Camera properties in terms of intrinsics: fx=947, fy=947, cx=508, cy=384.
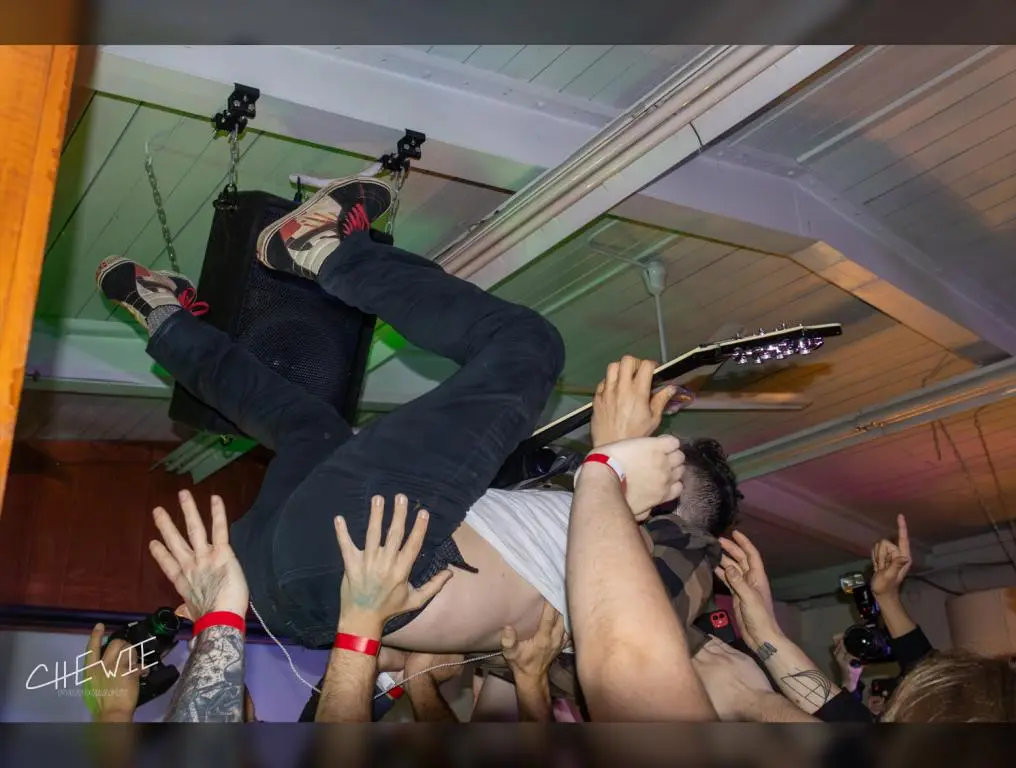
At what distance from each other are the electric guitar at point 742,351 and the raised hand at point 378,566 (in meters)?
Result: 0.74

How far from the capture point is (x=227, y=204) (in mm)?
2447

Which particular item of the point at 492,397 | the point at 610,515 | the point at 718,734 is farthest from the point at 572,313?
the point at 718,734

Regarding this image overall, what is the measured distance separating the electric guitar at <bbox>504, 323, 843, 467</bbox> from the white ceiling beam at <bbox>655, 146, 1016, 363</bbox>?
1.32ft

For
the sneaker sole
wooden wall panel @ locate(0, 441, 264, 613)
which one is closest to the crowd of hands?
the sneaker sole

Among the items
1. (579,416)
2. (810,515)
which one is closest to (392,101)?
(579,416)

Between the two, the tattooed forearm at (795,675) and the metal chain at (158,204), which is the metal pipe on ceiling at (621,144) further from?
the tattooed forearm at (795,675)

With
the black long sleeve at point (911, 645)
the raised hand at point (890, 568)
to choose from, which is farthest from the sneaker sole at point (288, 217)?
the black long sleeve at point (911, 645)

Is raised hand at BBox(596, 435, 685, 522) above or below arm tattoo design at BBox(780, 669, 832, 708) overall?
above

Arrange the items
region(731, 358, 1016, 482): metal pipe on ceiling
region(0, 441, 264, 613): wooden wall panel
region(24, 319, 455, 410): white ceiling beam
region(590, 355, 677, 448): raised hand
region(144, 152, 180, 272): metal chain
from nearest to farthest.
Result: region(590, 355, 677, 448): raised hand < region(144, 152, 180, 272): metal chain < region(24, 319, 455, 410): white ceiling beam < region(731, 358, 1016, 482): metal pipe on ceiling < region(0, 441, 264, 613): wooden wall panel

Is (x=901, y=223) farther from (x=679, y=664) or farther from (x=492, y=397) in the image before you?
(x=679, y=664)

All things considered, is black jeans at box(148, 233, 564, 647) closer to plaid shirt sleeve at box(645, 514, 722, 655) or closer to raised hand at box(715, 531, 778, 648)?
plaid shirt sleeve at box(645, 514, 722, 655)

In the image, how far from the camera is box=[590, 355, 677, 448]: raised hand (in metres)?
1.51

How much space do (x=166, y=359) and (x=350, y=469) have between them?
896mm

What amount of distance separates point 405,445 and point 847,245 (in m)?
1.87
